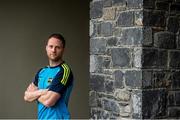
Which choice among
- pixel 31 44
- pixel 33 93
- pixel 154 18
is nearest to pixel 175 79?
pixel 154 18

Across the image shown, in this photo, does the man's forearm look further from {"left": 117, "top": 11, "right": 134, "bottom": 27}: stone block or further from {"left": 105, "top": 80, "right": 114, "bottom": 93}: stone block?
{"left": 117, "top": 11, "right": 134, "bottom": 27}: stone block

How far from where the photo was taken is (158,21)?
172 inches

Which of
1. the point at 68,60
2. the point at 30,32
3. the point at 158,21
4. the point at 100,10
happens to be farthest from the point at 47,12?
the point at 158,21

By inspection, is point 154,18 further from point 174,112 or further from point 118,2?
point 174,112

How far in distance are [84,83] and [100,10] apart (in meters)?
2.46

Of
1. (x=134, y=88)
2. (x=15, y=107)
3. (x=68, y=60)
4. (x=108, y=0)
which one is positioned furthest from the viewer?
(x=68, y=60)

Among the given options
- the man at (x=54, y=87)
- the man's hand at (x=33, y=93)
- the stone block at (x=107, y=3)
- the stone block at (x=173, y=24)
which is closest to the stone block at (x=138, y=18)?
the stone block at (x=173, y=24)

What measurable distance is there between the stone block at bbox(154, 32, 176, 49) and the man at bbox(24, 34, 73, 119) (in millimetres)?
1009

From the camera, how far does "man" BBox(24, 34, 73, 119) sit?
4.06 metres

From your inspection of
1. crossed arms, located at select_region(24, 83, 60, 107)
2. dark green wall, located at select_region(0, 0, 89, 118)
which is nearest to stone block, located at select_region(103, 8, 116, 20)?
crossed arms, located at select_region(24, 83, 60, 107)

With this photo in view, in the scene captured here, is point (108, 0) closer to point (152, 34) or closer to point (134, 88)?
point (152, 34)

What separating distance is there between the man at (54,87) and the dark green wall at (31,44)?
2.17 meters

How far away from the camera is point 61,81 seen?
409 centimetres

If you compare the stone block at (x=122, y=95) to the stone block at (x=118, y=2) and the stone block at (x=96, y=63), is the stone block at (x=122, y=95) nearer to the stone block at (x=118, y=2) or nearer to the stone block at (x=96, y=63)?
the stone block at (x=96, y=63)
